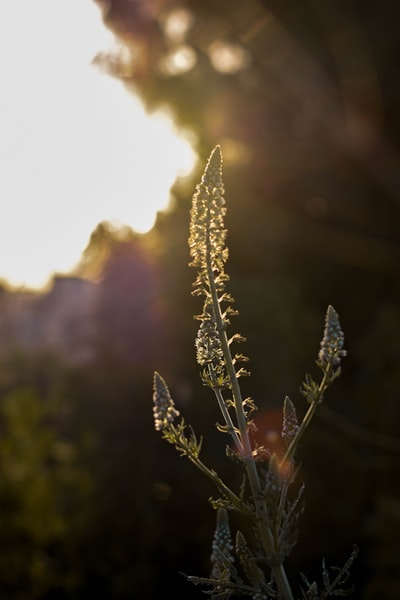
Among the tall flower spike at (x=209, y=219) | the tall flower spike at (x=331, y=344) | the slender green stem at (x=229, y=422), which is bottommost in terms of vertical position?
the slender green stem at (x=229, y=422)

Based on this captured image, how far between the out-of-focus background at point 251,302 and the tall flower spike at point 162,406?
1613cm

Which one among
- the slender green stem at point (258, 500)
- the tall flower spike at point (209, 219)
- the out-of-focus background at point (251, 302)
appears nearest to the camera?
the slender green stem at point (258, 500)

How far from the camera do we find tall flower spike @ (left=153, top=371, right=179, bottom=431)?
2861 mm

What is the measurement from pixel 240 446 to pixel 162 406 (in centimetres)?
34

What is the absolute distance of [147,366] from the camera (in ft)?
92.4

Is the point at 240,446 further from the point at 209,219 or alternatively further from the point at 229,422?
the point at 209,219

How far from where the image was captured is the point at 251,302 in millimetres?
22281

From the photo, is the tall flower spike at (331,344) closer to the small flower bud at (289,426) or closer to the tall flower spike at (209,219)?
the small flower bud at (289,426)

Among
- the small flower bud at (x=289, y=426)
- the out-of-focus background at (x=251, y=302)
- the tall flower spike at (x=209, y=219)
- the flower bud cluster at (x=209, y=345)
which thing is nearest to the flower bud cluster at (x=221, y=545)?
the small flower bud at (x=289, y=426)

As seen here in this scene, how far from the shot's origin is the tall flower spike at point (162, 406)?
286 cm

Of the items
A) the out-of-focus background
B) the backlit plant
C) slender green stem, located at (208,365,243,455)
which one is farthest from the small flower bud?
the out-of-focus background

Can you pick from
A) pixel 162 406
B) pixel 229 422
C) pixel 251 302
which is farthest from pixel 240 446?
pixel 251 302

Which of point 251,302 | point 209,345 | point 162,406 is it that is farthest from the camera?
point 251,302

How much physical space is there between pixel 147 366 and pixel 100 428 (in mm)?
3836
